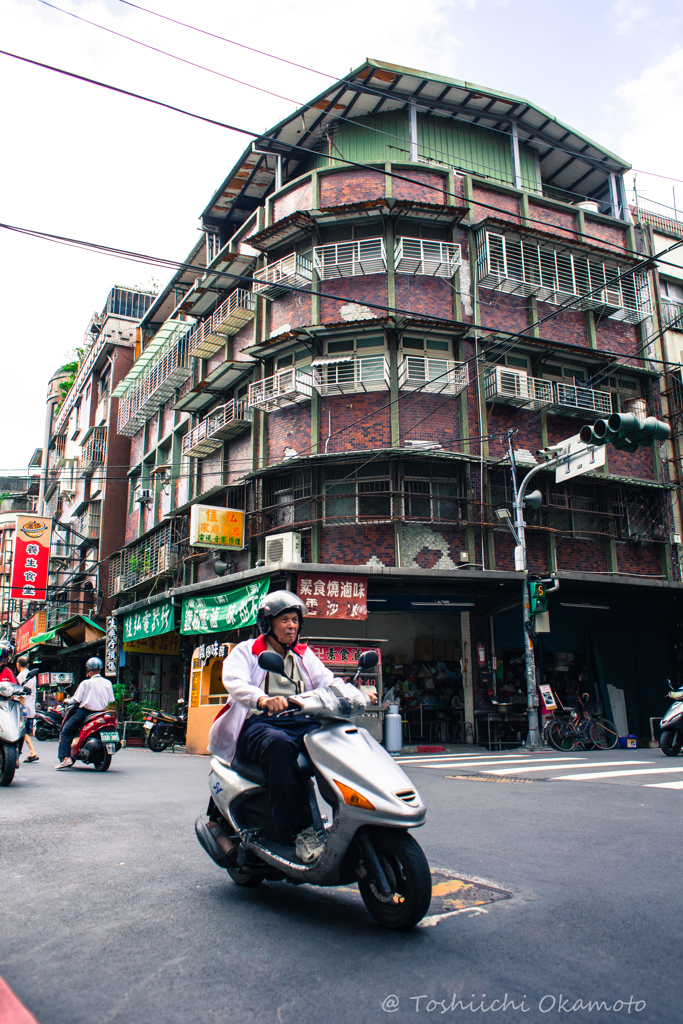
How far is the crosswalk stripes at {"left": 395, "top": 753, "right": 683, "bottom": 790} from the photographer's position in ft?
30.9

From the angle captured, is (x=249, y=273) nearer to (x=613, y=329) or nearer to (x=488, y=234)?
(x=488, y=234)

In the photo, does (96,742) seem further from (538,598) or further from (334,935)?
(538,598)

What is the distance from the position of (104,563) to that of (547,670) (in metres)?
22.0

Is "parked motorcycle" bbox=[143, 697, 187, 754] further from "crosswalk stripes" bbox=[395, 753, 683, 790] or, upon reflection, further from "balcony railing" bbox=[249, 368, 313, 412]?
"balcony railing" bbox=[249, 368, 313, 412]

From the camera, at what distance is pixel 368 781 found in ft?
10.6

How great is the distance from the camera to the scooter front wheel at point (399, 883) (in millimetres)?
3102

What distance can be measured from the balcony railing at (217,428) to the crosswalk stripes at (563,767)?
40.2 feet

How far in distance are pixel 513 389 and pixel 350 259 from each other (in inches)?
225

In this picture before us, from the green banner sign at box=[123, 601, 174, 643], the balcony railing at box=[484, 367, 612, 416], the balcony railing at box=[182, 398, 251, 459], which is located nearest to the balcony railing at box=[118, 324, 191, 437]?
the balcony railing at box=[182, 398, 251, 459]

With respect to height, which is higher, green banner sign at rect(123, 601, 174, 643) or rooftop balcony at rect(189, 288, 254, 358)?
rooftop balcony at rect(189, 288, 254, 358)

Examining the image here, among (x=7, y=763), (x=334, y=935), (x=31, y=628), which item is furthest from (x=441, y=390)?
(x=31, y=628)

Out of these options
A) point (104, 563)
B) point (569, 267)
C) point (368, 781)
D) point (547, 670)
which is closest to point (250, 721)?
point (368, 781)

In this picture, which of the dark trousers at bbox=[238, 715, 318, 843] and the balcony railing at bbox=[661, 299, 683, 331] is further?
the balcony railing at bbox=[661, 299, 683, 331]

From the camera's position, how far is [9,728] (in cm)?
851
